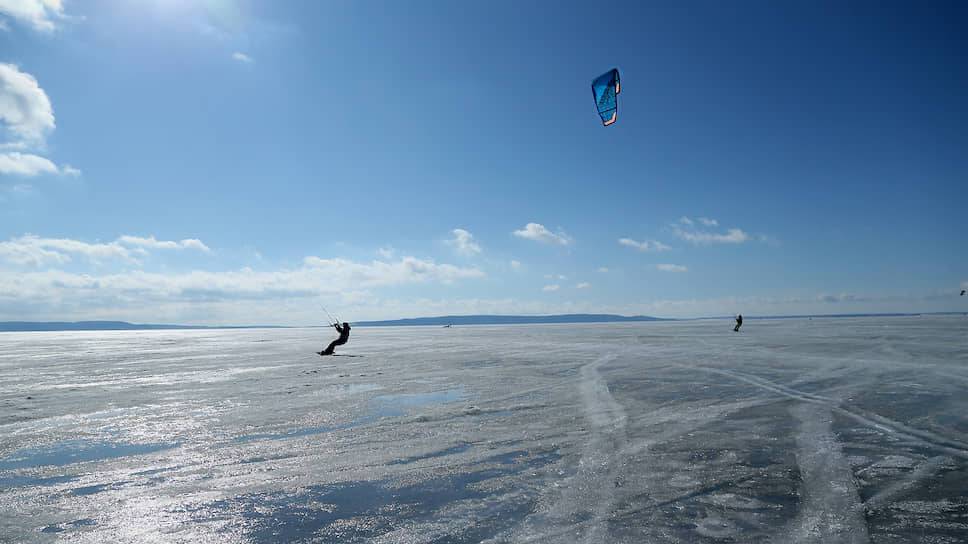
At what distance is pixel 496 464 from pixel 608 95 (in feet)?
67.8

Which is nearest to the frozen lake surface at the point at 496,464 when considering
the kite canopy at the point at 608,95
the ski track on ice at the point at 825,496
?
the ski track on ice at the point at 825,496

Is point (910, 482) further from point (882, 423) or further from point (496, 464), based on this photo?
point (496, 464)

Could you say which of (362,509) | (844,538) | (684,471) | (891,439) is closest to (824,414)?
(891,439)

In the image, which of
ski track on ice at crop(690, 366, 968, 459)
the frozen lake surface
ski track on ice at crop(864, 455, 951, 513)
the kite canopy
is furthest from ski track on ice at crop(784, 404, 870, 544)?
the kite canopy

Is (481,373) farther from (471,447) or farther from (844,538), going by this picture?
(844,538)

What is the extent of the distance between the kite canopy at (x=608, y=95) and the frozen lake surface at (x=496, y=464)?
47.1ft

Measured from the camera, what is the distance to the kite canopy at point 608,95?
72.9 feet

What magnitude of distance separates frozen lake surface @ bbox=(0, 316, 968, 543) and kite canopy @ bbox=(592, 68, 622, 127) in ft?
47.1

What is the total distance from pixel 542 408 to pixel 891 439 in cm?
532

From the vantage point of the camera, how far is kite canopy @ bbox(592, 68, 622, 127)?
72.9 ft

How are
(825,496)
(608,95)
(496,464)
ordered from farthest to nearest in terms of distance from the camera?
(608,95) < (496,464) < (825,496)

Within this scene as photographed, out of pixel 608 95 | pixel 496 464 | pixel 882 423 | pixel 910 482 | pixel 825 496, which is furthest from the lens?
pixel 608 95

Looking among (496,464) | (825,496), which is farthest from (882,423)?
(496,464)

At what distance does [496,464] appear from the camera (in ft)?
19.3
